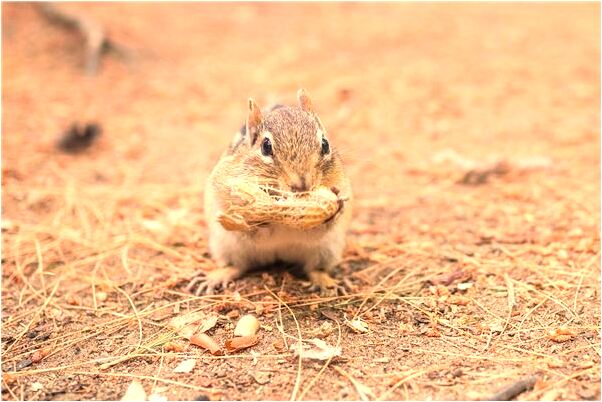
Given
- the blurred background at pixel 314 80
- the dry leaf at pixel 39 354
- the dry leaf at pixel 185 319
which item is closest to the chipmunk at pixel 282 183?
the dry leaf at pixel 185 319

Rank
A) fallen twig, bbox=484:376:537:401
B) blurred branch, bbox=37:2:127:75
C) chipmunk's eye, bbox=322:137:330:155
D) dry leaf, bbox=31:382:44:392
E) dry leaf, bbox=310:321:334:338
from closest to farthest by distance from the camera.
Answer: fallen twig, bbox=484:376:537:401 → dry leaf, bbox=31:382:44:392 → dry leaf, bbox=310:321:334:338 → chipmunk's eye, bbox=322:137:330:155 → blurred branch, bbox=37:2:127:75

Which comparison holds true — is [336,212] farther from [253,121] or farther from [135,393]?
[135,393]

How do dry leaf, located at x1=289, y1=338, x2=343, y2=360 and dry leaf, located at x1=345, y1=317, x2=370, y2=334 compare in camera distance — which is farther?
dry leaf, located at x1=345, y1=317, x2=370, y2=334

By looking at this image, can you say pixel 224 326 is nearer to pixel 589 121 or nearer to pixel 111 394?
pixel 111 394

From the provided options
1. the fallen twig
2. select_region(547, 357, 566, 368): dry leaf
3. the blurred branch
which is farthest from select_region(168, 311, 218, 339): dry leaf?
the blurred branch

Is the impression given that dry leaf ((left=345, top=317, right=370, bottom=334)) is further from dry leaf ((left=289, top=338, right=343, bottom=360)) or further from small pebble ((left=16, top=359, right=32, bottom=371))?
small pebble ((left=16, top=359, right=32, bottom=371))

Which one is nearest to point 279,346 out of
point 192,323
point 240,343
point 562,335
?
point 240,343

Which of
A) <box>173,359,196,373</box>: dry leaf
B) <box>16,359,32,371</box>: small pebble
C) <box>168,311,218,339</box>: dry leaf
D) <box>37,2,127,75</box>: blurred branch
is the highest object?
<box>37,2,127,75</box>: blurred branch
